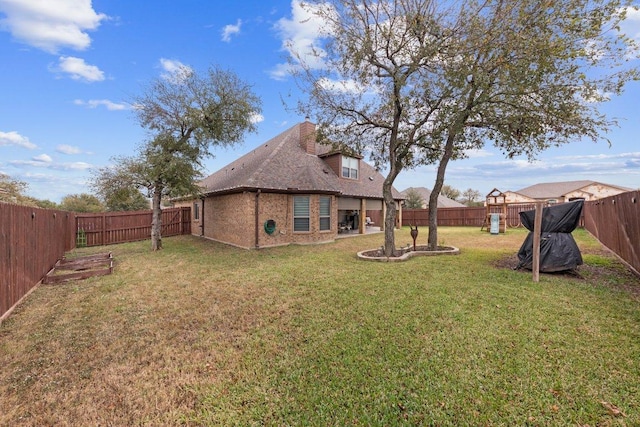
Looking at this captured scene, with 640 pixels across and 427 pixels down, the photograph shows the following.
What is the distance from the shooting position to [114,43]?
945cm

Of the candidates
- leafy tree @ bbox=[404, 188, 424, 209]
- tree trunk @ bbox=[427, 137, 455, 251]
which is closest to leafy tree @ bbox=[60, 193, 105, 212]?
tree trunk @ bbox=[427, 137, 455, 251]

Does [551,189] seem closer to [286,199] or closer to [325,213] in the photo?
[325,213]

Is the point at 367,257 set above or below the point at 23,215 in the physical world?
below

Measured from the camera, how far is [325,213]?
1353 cm

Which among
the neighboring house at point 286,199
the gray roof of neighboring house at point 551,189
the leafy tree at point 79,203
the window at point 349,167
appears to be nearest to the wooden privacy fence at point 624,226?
the neighboring house at point 286,199

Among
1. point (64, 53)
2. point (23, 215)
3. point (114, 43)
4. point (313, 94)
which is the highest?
point (114, 43)

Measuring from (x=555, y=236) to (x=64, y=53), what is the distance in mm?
16098

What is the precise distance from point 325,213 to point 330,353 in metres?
10.4

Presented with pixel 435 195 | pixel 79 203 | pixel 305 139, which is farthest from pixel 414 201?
pixel 79 203

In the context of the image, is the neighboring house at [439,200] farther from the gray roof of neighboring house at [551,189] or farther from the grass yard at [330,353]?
the grass yard at [330,353]

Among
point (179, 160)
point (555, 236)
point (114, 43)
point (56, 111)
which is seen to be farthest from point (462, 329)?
point (56, 111)

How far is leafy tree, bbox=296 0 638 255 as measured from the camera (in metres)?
6.57

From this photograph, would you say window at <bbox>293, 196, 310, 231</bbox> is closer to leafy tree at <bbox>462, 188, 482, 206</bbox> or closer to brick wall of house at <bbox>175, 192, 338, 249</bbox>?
brick wall of house at <bbox>175, 192, 338, 249</bbox>

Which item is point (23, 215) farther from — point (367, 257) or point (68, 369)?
point (367, 257)
